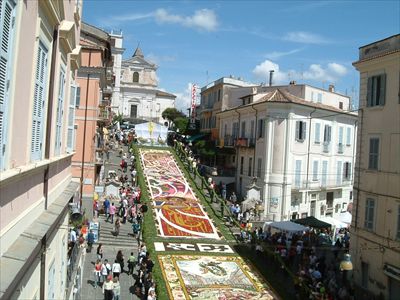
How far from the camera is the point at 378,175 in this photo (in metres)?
23.2

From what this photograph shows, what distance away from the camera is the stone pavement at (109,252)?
68.7 feet

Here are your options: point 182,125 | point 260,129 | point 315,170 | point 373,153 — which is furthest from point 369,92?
point 182,125

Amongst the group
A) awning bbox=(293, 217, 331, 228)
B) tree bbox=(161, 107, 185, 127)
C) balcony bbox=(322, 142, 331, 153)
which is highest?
tree bbox=(161, 107, 185, 127)

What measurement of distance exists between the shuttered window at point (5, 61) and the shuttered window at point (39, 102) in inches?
Result: 68.6

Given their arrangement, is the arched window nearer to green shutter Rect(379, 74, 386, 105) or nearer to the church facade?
the church facade

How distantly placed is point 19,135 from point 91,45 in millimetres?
28413

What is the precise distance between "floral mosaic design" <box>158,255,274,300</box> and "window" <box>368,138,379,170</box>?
795cm

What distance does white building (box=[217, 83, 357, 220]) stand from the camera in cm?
4122

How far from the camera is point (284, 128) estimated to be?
136 ft

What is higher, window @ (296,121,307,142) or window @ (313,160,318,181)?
window @ (296,121,307,142)

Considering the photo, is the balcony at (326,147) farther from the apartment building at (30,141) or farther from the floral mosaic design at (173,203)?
the apartment building at (30,141)

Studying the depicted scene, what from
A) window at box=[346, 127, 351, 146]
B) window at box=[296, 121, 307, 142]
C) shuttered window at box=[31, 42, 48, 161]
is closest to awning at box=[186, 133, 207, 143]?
window at box=[346, 127, 351, 146]

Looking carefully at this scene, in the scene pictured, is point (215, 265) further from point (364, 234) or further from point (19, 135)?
point (19, 135)

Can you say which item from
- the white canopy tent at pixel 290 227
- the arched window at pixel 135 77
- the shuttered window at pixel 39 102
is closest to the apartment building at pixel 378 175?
the white canopy tent at pixel 290 227
